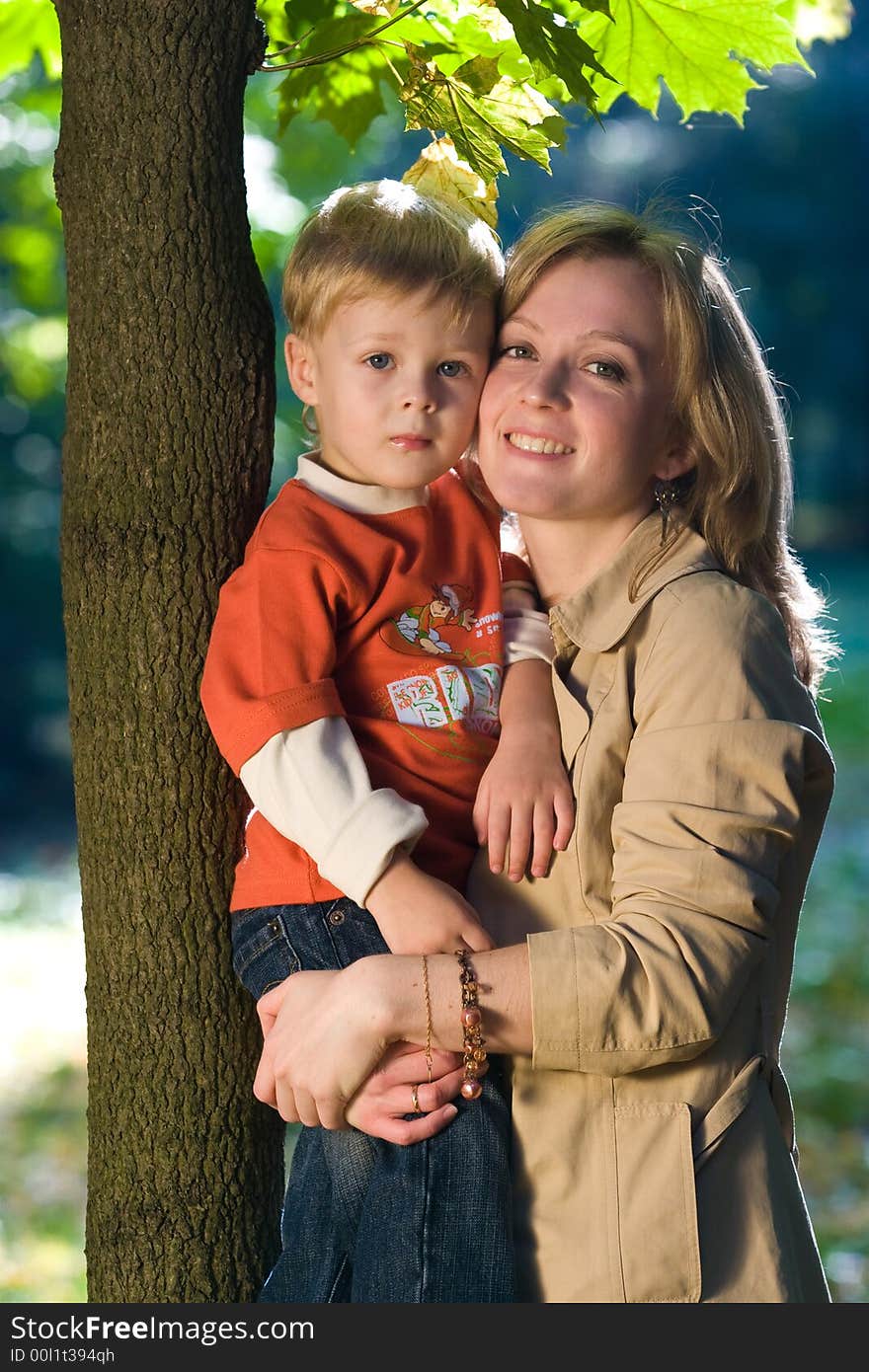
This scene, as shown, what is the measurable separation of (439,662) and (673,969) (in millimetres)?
584

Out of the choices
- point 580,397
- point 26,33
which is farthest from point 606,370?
point 26,33

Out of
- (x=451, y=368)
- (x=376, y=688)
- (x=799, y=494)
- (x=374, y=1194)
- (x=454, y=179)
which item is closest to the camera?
(x=374, y=1194)

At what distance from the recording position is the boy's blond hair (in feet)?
6.95

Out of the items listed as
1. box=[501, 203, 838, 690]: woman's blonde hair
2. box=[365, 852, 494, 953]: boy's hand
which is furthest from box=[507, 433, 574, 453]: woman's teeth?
box=[365, 852, 494, 953]: boy's hand

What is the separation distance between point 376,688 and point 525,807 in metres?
0.29

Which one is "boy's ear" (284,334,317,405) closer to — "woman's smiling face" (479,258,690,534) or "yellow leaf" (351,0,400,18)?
"woman's smiling face" (479,258,690,534)

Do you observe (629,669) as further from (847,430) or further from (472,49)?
(847,430)

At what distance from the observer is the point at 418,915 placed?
6.34 ft

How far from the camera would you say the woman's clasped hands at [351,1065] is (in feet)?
6.20

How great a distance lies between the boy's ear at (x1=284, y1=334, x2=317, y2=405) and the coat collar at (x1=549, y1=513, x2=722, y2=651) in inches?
20.6

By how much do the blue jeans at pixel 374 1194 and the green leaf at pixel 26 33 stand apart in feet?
6.35

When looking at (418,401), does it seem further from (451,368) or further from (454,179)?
(454,179)

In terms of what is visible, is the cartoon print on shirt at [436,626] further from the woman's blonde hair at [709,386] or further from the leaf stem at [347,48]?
the leaf stem at [347,48]

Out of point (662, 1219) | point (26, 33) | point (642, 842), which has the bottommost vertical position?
point (662, 1219)
